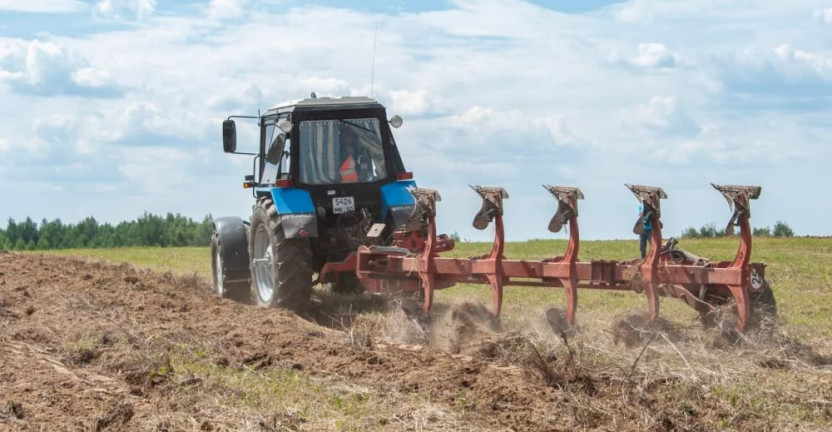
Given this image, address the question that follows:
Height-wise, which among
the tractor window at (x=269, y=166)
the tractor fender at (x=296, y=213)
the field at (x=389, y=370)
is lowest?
the field at (x=389, y=370)

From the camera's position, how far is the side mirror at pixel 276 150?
12.7m

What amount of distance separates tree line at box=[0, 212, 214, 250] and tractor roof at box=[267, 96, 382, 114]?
Result: 73.4ft

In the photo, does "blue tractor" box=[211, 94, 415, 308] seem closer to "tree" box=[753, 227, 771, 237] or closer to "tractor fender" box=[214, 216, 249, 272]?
"tractor fender" box=[214, 216, 249, 272]

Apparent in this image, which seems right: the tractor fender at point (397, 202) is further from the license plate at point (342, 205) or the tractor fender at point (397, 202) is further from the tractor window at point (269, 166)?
the tractor window at point (269, 166)

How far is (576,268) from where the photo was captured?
30.1 feet

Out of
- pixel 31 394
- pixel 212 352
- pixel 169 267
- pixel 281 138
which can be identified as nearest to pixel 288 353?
pixel 212 352

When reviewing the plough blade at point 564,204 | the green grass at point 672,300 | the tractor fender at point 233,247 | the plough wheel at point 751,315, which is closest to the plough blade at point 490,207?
the plough blade at point 564,204

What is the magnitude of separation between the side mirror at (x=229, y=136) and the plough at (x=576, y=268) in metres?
2.51

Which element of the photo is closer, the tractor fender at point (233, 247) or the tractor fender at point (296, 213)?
the tractor fender at point (296, 213)

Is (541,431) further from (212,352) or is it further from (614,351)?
(212,352)

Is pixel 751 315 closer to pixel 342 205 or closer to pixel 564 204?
pixel 564 204

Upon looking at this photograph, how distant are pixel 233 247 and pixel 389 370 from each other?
5.96m

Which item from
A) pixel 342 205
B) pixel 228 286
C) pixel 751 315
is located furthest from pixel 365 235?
pixel 751 315

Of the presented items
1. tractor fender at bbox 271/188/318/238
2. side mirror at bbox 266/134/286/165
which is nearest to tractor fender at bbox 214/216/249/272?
side mirror at bbox 266/134/286/165
